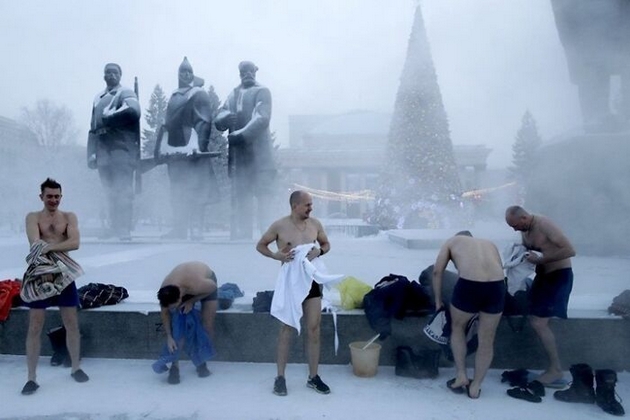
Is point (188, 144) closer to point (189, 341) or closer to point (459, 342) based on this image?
point (189, 341)

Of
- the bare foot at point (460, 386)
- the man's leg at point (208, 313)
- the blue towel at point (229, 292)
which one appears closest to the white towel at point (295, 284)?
the man's leg at point (208, 313)

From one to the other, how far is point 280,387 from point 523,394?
1844 mm

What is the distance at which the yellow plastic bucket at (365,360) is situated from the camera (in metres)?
4.28

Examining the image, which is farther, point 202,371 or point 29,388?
point 202,371

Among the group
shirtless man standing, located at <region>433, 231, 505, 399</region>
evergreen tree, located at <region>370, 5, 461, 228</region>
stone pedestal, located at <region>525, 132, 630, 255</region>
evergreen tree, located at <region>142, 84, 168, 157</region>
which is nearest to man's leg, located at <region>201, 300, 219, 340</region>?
shirtless man standing, located at <region>433, 231, 505, 399</region>

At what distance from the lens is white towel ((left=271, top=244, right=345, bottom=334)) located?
390 centimetres

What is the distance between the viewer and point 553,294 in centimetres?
411

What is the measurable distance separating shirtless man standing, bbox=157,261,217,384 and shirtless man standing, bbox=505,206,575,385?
263 centimetres

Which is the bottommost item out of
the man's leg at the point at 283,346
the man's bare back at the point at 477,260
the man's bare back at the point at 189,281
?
the man's leg at the point at 283,346

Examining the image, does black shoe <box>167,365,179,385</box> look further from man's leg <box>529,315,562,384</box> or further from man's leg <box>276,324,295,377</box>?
man's leg <box>529,315,562,384</box>

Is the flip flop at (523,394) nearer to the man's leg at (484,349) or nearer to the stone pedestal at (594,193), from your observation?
the man's leg at (484,349)

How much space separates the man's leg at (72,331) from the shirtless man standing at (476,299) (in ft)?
10.1

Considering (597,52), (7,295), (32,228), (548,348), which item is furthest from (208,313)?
(597,52)

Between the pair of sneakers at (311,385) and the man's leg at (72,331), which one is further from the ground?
the man's leg at (72,331)
